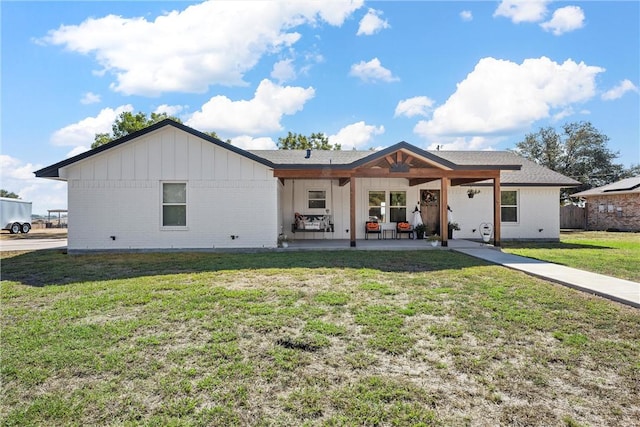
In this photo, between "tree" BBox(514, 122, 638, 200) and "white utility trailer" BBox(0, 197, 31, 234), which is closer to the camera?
→ "white utility trailer" BBox(0, 197, 31, 234)

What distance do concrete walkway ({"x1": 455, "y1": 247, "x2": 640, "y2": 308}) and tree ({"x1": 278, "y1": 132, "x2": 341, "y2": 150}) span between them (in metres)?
29.3

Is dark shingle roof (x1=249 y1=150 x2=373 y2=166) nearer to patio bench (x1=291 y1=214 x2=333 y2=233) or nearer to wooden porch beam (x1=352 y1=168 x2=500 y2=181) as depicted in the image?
patio bench (x1=291 y1=214 x2=333 y2=233)

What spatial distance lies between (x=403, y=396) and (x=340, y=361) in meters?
0.74

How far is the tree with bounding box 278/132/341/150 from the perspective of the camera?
37125 millimetres

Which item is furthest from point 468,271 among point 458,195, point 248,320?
point 458,195

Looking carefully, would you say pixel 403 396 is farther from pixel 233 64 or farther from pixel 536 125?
pixel 536 125

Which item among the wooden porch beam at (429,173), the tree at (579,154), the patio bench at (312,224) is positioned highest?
the tree at (579,154)

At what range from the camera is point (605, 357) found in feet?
11.3

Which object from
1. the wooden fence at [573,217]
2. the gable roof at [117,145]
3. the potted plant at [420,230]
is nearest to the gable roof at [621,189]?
the wooden fence at [573,217]

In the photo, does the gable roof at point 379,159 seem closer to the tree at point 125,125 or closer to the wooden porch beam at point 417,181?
the wooden porch beam at point 417,181

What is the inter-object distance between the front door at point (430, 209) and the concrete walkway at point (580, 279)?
6.10m

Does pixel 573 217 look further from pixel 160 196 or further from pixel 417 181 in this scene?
pixel 160 196

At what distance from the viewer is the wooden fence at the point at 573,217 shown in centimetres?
2538

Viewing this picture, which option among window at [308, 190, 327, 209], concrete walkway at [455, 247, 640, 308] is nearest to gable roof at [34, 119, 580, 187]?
window at [308, 190, 327, 209]
